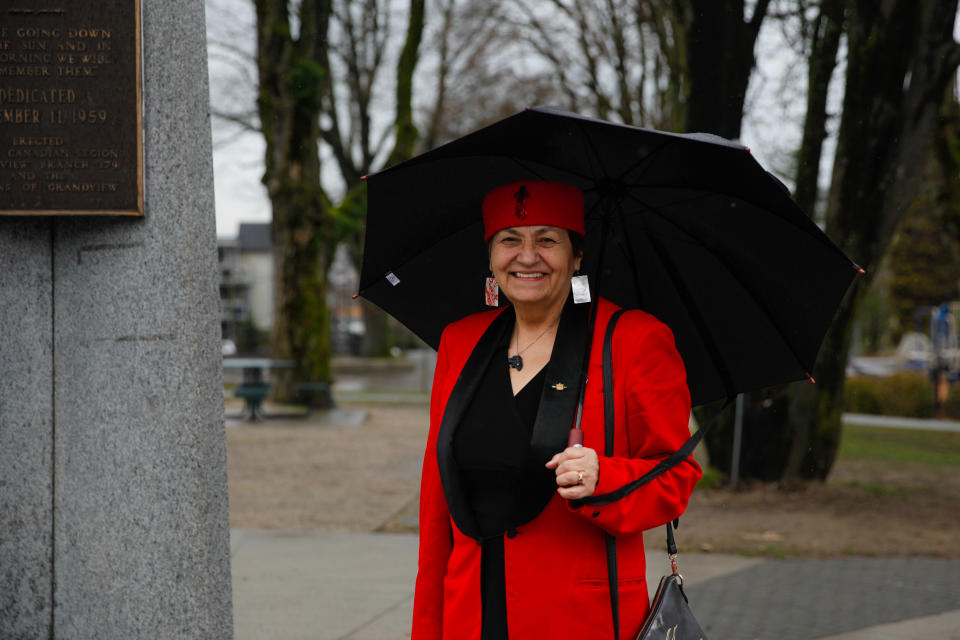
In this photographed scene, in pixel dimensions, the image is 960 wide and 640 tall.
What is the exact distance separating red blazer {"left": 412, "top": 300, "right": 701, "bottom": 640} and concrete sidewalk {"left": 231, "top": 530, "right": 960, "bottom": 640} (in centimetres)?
258

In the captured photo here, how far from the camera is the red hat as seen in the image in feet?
9.21

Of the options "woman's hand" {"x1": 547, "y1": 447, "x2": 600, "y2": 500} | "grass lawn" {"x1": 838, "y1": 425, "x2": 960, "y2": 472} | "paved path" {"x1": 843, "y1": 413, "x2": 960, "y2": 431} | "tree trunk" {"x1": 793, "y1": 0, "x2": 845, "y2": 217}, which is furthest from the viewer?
"paved path" {"x1": 843, "y1": 413, "x2": 960, "y2": 431}

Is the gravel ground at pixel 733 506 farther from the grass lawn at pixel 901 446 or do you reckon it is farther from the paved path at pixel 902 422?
the paved path at pixel 902 422

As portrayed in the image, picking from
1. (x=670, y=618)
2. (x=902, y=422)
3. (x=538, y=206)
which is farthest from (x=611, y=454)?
(x=902, y=422)

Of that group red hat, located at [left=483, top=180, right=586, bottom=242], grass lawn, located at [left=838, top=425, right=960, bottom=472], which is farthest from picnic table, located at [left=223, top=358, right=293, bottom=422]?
red hat, located at [left=483, top=180, right=586, bottom=242]

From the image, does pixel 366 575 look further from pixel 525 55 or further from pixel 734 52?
pixel 525 55

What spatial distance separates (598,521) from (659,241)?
3.14 feet

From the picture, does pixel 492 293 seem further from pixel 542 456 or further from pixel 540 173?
pixel 542 456

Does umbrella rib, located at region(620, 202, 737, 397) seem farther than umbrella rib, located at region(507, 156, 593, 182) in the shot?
Yes

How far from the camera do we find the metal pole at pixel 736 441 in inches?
374

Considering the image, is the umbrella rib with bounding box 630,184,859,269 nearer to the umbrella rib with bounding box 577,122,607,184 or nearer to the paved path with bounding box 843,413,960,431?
the umbrella rib with bounding box 577,122,607,184

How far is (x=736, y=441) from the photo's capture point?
9.55 meters

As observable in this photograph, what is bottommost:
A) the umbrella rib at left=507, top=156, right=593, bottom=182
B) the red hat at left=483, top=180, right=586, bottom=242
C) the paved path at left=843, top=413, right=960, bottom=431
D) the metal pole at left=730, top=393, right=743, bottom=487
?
the paved path at left=843, top=413, right=960, bottom=431

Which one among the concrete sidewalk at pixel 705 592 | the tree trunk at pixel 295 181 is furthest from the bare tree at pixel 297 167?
the concrete sidewalk at pixel 705 592
